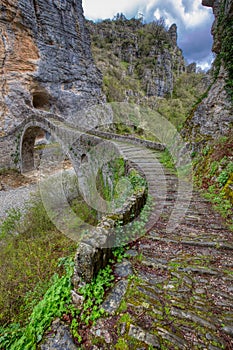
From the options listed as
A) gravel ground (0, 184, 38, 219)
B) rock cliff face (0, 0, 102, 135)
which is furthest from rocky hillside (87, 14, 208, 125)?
gravel ground (0, 184, 38, 219)

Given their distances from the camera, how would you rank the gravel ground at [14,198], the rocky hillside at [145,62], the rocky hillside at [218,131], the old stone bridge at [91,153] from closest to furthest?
the rocky hillside at [218,131]
the old stone bridge at [91,153]
the gravel ground at [14,198]
the rocky hillside at [145,62]

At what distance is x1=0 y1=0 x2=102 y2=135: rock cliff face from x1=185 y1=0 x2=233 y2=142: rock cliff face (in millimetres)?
13018

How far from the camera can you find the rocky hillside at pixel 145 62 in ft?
125

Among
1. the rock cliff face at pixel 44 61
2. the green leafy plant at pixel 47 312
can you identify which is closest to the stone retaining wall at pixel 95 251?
the green leafy plant at pixel 47 312

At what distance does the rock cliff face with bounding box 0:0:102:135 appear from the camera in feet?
45.2

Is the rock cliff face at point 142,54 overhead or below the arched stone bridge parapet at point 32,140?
overhead

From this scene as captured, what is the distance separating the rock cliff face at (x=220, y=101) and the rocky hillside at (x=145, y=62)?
29022mm

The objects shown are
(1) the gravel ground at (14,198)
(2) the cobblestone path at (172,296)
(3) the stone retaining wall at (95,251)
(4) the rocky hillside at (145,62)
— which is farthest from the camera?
(4) the rocky hillside at (145,62)

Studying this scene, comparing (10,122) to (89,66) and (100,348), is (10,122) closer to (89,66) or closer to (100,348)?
(89,66)

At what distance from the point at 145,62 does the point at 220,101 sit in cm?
4520

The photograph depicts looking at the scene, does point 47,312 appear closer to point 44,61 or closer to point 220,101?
point 220,101

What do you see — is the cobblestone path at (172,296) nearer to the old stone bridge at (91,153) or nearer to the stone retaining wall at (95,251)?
the stone retaining wall at (95,251)

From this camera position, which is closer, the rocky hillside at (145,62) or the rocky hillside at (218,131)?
the rocky hillside at (218,131)

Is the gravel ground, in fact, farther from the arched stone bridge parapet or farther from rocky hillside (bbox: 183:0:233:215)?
rocky hillside (bbox: 183:0:233:215)
